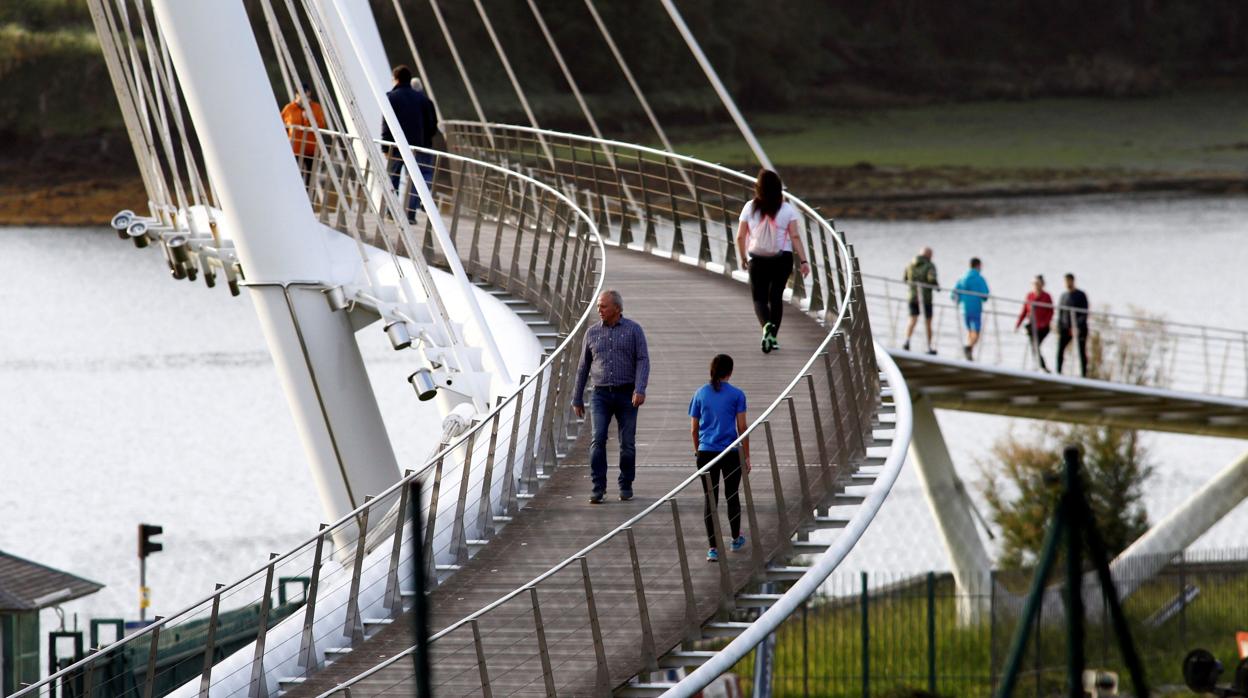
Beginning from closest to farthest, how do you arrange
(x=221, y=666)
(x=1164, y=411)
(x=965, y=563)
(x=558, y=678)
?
(x=558, y=678), (x=221, y=666), (x=1164, y=411), (x=965, y=563)

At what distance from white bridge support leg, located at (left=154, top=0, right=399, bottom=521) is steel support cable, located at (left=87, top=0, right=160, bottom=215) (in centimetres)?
237

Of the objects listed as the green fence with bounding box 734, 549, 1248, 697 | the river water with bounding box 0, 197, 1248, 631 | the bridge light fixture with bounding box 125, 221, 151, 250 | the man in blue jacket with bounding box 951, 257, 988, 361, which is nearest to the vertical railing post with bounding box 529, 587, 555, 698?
the bridge light fixture with bounding box 125, 221, 151, 250

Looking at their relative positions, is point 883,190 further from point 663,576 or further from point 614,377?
point 663,576

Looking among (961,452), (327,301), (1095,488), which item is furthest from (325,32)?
(961,452)

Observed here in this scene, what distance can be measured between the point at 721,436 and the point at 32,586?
24.9 ft

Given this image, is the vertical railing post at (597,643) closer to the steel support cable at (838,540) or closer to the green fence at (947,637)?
the steel support cable at (838,540)

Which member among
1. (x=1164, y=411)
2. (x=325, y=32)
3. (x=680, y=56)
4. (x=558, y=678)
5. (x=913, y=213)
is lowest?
(x=558, y=678)

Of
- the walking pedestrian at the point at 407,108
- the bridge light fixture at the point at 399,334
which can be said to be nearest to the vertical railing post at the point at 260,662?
the bridge light fixture at the point at 399,334

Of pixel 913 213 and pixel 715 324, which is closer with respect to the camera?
pixel 715 324

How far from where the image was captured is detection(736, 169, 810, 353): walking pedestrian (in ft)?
44.1

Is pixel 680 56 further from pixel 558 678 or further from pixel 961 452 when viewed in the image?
pixel 558 678

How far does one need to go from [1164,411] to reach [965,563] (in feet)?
13.8


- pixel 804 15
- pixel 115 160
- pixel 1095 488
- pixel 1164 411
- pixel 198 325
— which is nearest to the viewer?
pixel 1164 411

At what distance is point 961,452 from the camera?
47.4 m
